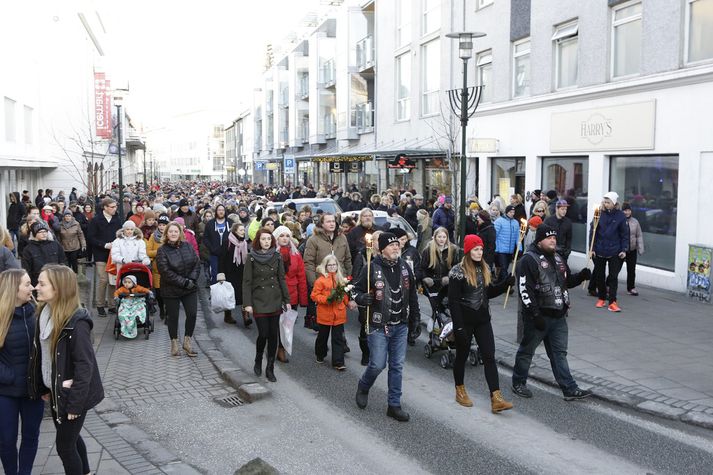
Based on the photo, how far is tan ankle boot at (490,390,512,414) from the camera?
7312 mm

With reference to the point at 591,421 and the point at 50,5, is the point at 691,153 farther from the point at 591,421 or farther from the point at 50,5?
the point at 50,5

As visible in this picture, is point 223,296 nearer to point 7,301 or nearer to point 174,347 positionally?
point 174,347

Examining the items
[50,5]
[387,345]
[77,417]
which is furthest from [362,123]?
[77,417]

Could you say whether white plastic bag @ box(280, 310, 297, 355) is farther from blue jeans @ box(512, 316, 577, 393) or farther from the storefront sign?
the storefront sign

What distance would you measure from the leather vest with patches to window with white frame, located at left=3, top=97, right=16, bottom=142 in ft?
74.6

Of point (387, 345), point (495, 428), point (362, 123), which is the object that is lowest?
point (495, 428)

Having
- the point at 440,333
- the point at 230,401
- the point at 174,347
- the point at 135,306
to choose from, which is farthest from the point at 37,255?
the point at 440,333

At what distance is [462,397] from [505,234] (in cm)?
711

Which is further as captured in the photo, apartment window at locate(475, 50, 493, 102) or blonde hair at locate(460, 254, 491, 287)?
apartment window at locate(475, 50, 493, 102)

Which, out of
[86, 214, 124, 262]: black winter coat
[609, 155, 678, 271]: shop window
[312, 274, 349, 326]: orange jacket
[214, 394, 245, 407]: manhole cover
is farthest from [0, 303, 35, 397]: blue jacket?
[609, 155, 678, 271]: shop window

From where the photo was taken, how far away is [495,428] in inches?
273

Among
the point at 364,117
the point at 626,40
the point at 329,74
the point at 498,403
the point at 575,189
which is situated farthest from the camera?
the point at 329,74

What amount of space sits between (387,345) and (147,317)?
486cm

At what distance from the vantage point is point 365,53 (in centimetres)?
3634
